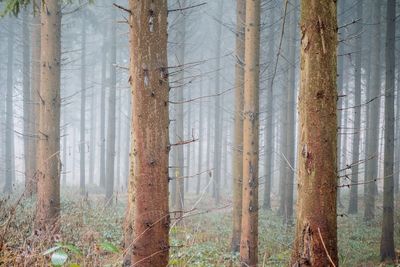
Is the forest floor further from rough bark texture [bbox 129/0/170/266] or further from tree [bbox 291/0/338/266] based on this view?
tree [bbox 291/0/338/266]

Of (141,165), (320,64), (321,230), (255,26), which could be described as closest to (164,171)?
(141,165)

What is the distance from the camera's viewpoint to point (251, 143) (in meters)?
7.47

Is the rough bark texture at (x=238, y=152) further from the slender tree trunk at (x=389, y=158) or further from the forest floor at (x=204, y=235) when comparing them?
the slender tree trunk at (x=389, y=158)

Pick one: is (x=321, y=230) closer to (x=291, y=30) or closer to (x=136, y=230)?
(x=136, y=230)

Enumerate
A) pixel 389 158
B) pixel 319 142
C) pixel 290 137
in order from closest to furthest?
pixel 319 142 → pixel 389 158 → pixel 290 137

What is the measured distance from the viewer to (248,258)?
7.25 metres

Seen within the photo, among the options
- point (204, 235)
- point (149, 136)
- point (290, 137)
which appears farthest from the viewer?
point (290, 137)

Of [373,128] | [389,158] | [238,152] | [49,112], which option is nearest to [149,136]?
[49,112]

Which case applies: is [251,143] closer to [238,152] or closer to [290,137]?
[238,152]

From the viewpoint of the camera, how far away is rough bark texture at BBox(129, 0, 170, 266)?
3.31 meters

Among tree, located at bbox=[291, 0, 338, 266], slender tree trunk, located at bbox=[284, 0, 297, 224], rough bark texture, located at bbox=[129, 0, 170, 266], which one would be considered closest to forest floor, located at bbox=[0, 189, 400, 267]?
slender tree trunk, located at bbox=[284, 0, 297, 224]

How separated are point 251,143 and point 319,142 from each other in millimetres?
4458

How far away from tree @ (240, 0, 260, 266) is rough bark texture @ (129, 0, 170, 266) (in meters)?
4.24

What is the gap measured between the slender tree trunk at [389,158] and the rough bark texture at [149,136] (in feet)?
23.9
